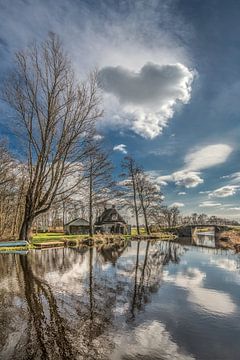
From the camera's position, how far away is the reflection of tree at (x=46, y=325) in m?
5.12

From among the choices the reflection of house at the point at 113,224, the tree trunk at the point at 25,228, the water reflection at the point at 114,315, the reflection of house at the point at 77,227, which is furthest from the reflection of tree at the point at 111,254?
the reflection of house at the point at 77,227

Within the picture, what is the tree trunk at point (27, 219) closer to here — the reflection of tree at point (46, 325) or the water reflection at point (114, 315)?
the water reflection at point (114, 315)

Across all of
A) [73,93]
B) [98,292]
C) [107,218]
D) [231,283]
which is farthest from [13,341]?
[107,218]

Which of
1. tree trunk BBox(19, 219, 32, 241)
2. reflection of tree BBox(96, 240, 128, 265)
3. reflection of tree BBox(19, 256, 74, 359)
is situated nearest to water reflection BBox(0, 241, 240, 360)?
reflection of tree BBox(19, 256, 74, 359)

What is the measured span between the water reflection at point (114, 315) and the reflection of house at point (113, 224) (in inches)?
1680

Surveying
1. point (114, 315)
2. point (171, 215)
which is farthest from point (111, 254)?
point (171, 215)

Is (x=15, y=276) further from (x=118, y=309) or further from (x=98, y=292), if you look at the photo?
(x=118, y=309)

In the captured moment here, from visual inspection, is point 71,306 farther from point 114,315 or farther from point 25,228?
point 25,228

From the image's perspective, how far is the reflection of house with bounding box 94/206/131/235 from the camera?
55.8m

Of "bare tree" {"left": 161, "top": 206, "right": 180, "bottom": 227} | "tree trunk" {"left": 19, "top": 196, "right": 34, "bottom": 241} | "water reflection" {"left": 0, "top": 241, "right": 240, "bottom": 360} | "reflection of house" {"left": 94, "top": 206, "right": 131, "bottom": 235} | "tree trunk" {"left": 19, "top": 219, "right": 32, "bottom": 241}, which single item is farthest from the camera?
"bare tree" {"left": 161, "top": 206, "right": 180, "bottom": 227}

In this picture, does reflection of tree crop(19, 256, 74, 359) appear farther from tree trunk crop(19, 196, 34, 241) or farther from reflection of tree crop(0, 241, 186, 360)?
tree trunk crop(19, 196, 34, 241)

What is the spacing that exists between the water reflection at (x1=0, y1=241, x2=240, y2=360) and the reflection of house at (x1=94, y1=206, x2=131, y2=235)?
4267 centimetres

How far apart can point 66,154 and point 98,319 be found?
15257mm

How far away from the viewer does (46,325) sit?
6.42 meters
